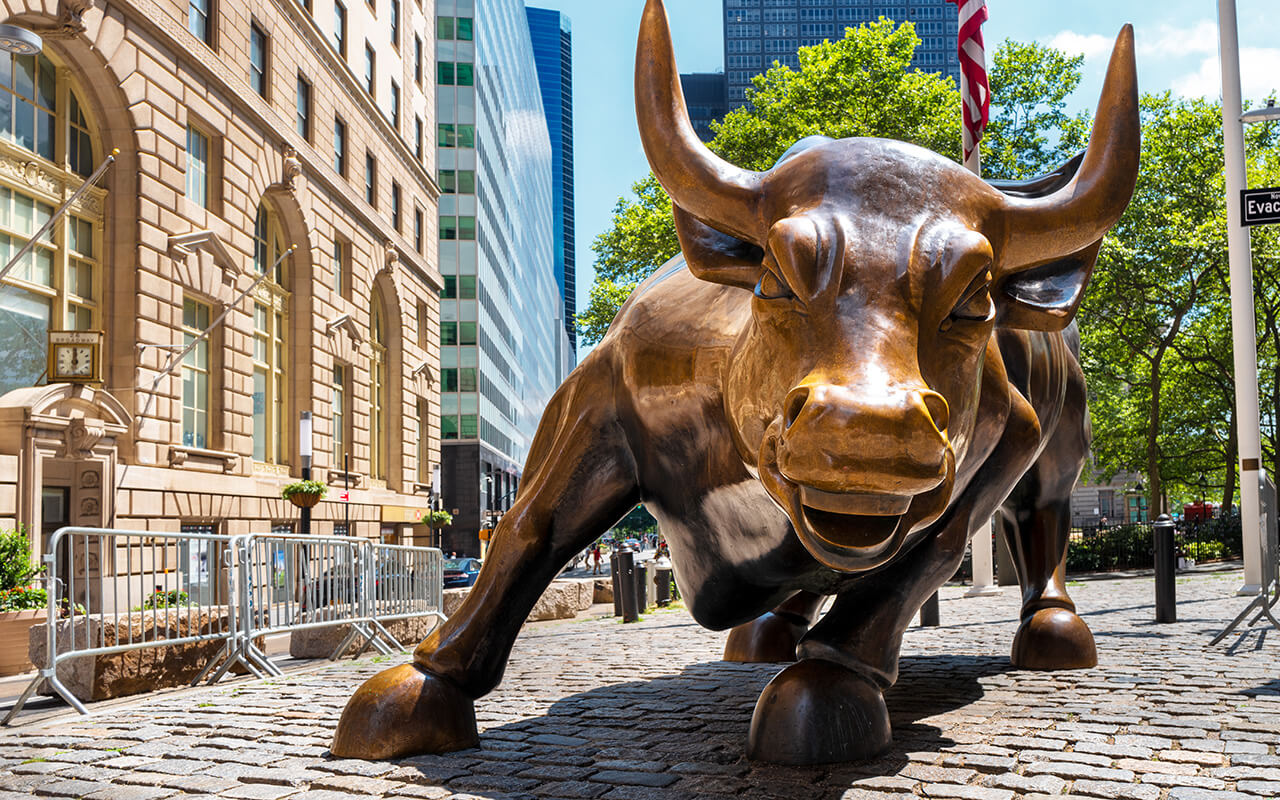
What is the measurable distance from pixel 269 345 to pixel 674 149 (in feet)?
80.7

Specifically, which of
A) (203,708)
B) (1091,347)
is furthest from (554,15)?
(203,708)

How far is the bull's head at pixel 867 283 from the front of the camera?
87.2 inches

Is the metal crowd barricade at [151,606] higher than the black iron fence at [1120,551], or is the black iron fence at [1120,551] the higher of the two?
the metal crowd barricade at [151,606]

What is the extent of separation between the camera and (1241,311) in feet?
34.5

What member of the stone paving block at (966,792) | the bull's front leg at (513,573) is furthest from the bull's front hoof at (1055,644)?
the bull's front leg at (513,573)

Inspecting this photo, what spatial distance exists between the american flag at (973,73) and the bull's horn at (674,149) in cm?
817

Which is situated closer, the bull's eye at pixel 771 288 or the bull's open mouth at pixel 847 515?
the bull's open mouth at pixel 847 515

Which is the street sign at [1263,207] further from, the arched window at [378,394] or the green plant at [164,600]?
the arched window at [378,394]

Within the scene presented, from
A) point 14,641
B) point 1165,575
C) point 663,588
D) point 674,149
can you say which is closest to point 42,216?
point 14,641

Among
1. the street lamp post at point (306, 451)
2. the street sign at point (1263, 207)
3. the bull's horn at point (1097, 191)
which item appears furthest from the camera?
the street lamp post at point (306, 451)

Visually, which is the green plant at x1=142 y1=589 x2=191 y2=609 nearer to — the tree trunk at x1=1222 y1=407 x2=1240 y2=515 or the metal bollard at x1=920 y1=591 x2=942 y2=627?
the metal bollard at x1=920 y1=591 x2=942 y2=627

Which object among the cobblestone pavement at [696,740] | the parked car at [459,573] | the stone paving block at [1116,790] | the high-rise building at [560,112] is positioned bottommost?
the parked car at [459,573]

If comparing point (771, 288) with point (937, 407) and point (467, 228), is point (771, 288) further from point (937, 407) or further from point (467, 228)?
point (467, 228)

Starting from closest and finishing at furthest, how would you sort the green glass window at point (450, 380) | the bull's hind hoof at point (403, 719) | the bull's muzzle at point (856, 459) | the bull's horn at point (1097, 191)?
the bull's muzzle at point (856, 459) → the bull's horn at point (1097, 191) → the bull's hind hoof at point (403, 719) → the green glass window at point (450, 380)
